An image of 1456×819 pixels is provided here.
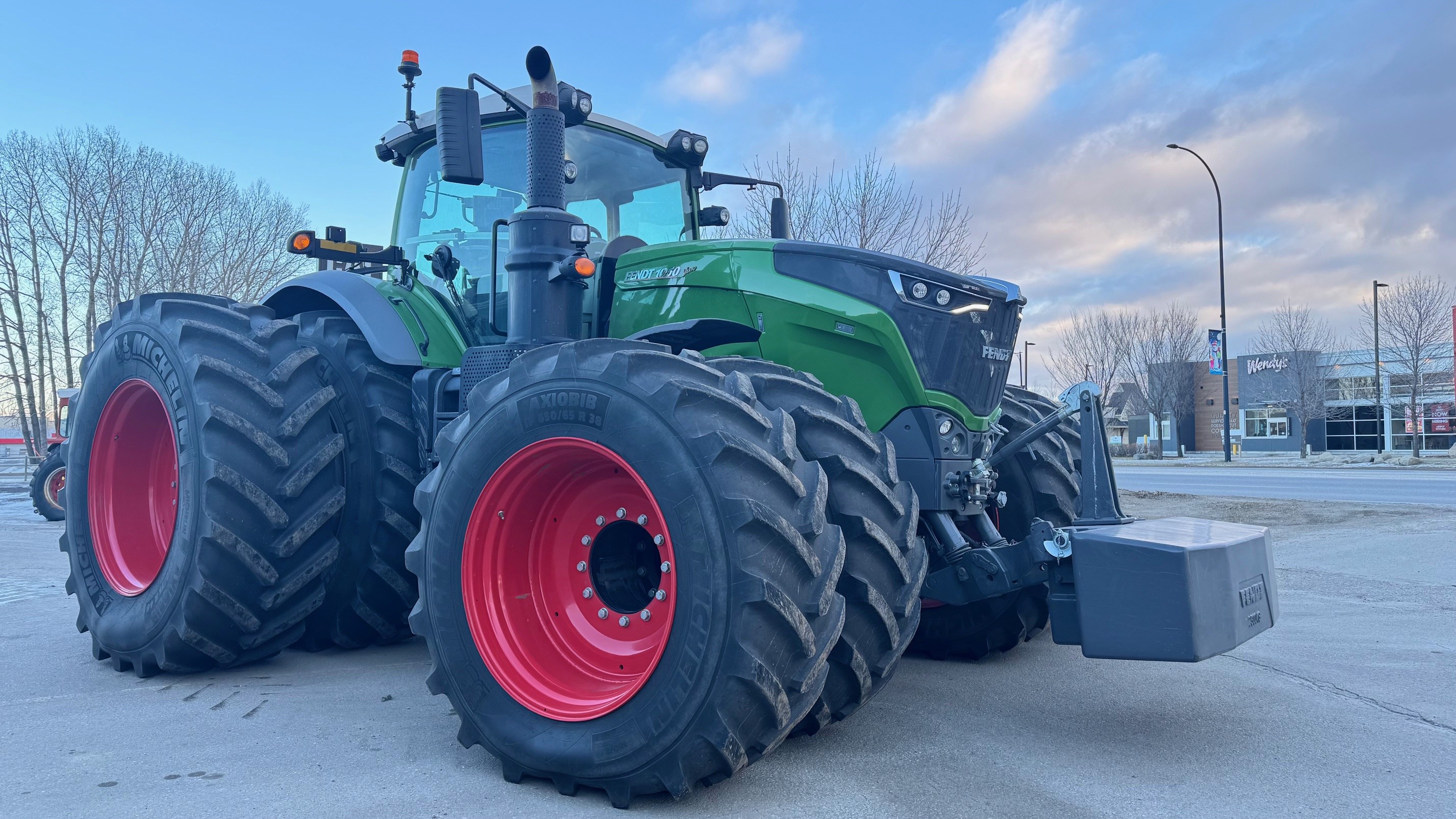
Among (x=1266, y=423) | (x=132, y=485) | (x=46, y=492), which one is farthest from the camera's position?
(x=1266, y=423)

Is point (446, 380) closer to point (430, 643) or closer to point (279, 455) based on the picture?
point (279, 455)

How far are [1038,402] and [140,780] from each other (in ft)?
14.4

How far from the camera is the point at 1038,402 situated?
542cm

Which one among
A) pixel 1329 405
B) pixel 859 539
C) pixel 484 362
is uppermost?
pixel 1329 405

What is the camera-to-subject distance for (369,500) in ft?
14.8

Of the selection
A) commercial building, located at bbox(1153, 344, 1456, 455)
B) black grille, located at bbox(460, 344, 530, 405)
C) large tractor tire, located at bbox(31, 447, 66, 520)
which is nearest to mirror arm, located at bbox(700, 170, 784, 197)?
black grille, located at bbox(460, 344, 530, 405)

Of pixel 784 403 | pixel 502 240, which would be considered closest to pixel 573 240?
pixel 502 240

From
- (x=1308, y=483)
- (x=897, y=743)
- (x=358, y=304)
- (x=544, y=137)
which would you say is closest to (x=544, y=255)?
(x=544, y=137)

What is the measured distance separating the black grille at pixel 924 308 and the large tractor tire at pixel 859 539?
0.73m

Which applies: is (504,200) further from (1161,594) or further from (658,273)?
(1161,594)

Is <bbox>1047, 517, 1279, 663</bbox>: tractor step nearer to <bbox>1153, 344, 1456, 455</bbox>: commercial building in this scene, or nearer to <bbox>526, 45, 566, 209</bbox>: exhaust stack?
<bbox>526, 45, 566, 209</bbox>: exhaust stack

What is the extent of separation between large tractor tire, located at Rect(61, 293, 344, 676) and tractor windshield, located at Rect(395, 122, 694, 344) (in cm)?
86

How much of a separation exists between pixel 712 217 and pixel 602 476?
2481 mm

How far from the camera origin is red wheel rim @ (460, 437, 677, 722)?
10.8 feet
